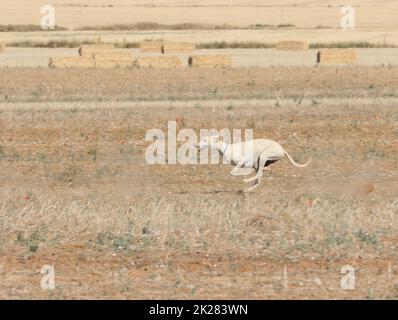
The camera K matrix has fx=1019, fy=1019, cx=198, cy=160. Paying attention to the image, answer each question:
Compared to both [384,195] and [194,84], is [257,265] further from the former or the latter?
[194,84]

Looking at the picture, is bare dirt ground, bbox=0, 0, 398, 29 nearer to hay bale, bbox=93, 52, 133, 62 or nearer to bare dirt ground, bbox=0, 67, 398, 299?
hay bale, bbox=93, 52, 133, 62

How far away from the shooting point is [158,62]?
43.2 meters

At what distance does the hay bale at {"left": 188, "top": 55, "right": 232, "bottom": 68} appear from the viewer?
43688 mm

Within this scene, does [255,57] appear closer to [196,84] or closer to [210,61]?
[210,61]

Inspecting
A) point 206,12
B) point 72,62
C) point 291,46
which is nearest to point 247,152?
point 72,62

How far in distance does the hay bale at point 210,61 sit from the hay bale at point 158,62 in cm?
69

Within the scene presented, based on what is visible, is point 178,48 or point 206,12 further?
point 206,12

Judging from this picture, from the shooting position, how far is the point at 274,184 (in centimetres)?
1641

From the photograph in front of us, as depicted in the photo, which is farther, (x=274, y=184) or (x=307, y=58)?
(x=307, y=58)

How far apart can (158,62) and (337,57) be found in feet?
27.9

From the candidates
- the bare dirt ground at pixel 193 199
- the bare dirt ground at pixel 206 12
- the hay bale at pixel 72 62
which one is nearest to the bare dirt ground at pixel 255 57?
the hay bale at pixel 72 62

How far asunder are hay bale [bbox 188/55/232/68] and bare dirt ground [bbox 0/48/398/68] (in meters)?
0.60
